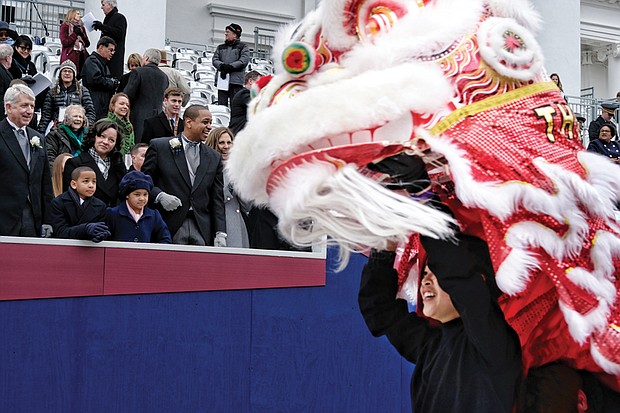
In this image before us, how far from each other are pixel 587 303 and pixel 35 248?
Result: 303 centimetres

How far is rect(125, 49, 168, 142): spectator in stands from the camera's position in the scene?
847 centimetres

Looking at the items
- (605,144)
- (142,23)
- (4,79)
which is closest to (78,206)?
(4,79)

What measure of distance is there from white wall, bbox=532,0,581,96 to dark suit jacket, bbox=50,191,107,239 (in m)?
13.0

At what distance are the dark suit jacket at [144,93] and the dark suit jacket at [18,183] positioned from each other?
9.67 ft

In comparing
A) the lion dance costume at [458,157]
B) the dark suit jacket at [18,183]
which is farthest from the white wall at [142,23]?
the lion dance costume at [458,157]

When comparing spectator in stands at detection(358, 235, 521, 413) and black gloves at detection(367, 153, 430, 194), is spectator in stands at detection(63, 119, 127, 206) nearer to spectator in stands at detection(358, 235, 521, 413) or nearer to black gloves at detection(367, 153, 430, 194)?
spectator in stands at detection(358, 235, 521, 413)

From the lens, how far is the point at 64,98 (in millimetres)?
7801

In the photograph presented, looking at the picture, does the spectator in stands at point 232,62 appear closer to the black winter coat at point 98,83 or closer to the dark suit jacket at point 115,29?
the dark suit jacket at point 115,29

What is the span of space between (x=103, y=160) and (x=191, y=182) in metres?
0.60

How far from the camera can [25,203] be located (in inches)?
209

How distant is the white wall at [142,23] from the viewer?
52.0 feet

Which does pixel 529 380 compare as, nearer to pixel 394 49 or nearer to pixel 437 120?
pixel 437 120

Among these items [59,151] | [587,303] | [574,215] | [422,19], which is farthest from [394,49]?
[59,151]

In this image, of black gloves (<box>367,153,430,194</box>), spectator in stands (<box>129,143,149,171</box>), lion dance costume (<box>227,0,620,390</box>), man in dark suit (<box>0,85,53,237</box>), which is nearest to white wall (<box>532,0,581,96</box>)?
spectator in stands (<box>129,143,149,171</box>)
